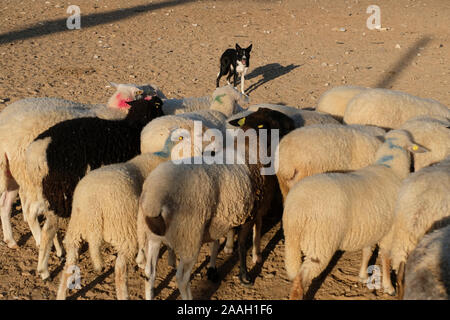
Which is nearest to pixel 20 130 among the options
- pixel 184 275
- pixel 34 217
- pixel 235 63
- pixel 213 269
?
pixel 34 217

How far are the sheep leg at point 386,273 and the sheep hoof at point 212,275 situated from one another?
4.71ft

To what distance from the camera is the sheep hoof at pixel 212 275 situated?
4.12 m

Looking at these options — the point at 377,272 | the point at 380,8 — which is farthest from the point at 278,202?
the point at 380,8

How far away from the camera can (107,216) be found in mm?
3471

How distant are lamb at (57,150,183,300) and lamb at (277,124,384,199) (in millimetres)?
1411

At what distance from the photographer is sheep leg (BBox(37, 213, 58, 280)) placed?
4016 mm

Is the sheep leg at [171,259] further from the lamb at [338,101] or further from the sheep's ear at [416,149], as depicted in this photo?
the lamb at [338,101]

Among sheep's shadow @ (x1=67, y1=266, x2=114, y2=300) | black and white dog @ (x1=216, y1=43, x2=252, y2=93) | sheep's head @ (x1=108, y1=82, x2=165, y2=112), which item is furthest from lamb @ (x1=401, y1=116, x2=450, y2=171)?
black and white dog @ (x1=216, y1=43, x2=252, y2=93)

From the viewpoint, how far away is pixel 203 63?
10391 mm

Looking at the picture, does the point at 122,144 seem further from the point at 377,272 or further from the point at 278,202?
the point at 377,272

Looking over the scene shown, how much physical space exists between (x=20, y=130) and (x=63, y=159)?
2.20ft

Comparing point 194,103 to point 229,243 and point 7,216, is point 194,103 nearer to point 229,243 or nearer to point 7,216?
point 229,243

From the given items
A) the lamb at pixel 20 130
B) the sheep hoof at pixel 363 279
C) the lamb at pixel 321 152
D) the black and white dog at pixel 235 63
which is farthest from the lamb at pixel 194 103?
the black and white dog at pixel 235 63

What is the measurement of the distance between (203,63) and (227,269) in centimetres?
689
